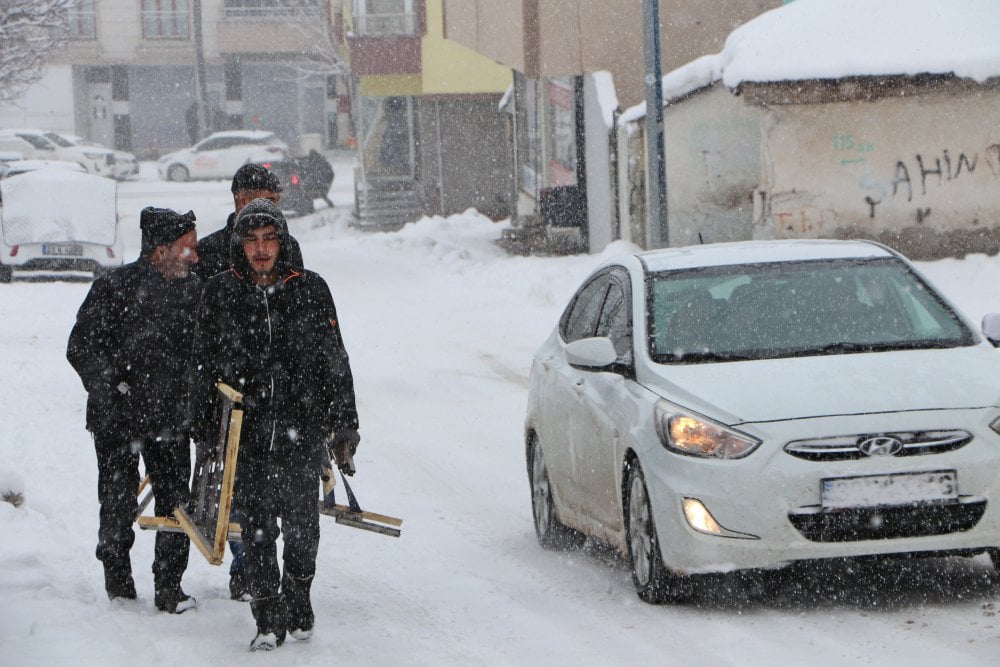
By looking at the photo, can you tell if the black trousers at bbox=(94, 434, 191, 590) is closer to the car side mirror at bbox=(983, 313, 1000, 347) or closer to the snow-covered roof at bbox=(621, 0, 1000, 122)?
the car side mirror at bbox=(983, 313, 1000, 347)

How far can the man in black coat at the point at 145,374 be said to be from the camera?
20.7 feet

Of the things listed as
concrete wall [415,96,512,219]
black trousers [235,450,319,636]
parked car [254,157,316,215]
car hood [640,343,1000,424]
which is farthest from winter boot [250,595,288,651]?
concrete wall [415,96,512,219]

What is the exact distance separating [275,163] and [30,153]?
16891mm

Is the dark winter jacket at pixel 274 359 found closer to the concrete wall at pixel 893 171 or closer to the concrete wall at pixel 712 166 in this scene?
the concrete wall at pixel 893 171

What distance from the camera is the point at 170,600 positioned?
21.0 ft

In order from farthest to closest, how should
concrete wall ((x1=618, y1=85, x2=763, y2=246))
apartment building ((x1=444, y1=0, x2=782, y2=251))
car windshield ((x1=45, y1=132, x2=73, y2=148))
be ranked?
car windshield ((x1=45, y1=132, x2=73, y2=148)) < apartment building ((x1=444, y1=0, x2=782, y2=251)) < concrete wall ((x1=618, y1=85, x2=763, y2=246))

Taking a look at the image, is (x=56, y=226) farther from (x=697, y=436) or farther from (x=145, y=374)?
(x=697, y=436)

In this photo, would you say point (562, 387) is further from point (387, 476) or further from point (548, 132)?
point (548, 132)

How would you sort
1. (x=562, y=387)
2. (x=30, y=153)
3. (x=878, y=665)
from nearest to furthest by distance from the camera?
(x=878, y=665), (x=562, y=387), (x=30, y=153)

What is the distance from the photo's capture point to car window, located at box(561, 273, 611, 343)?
25.5 ft

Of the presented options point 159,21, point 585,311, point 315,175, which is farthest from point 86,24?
point 585,311

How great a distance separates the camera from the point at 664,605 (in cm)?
638

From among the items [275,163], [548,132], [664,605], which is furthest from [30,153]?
[664,605]

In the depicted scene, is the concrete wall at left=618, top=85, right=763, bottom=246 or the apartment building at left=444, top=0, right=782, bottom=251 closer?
the concrete wall at left=618, top=85, right=763, bottom=246
